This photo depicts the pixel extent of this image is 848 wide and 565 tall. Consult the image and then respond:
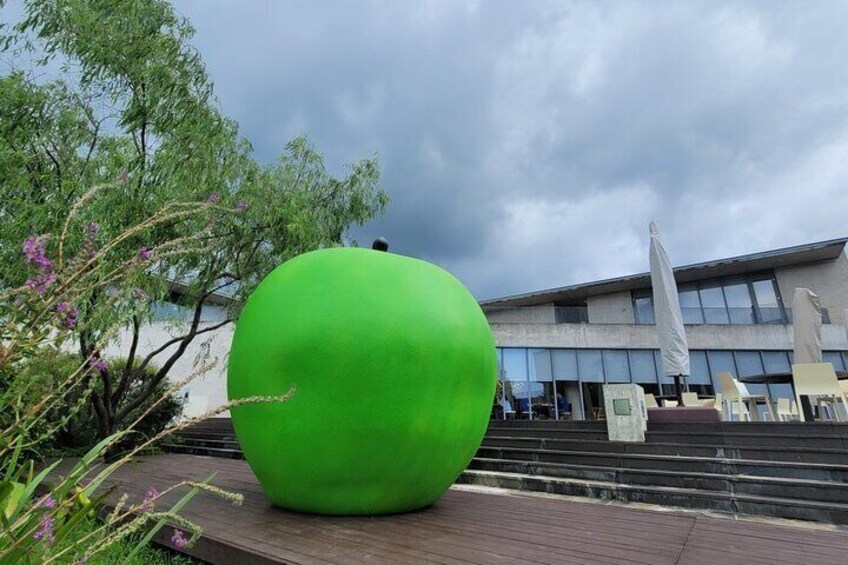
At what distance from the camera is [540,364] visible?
65.6ft

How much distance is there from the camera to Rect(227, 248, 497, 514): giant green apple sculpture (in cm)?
350

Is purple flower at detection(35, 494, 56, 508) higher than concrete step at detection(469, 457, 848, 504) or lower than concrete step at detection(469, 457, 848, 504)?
higher

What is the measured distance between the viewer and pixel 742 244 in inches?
852

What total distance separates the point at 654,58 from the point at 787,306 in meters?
15.7

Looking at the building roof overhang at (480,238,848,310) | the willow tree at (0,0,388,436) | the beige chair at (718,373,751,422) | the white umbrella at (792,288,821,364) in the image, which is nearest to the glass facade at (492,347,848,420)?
the building roof overhang at (480,238,848,310)

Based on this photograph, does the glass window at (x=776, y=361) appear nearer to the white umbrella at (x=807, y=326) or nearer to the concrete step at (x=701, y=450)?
the white umbrella at (x=807, y=326)

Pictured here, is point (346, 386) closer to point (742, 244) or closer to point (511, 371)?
point (511, 371)

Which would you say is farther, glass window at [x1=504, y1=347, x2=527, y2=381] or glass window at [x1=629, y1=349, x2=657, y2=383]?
glass window at [x1=629, y1=349, x2=657, y2=383]

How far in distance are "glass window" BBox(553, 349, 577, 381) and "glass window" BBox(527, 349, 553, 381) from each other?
0.31 metres

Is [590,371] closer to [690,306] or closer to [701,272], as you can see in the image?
[690,306]

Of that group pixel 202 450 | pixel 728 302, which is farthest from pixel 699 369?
pixel 202 450

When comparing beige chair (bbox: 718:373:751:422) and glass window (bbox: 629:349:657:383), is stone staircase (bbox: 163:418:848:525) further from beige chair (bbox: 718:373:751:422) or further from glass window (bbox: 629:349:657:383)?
glass window (bbox: 629:349:657:383)

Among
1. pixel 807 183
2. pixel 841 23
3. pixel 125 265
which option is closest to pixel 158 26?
pixel 125 265

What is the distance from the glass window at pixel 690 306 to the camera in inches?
825
